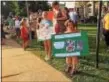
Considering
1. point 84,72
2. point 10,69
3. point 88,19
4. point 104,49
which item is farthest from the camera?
point 88,19

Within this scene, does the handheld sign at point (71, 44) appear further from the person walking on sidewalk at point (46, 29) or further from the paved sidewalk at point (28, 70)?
the person walking on sidewalk at point (46, 29)

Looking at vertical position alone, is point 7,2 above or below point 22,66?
above

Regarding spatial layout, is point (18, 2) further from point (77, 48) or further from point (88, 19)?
point (77, 48)

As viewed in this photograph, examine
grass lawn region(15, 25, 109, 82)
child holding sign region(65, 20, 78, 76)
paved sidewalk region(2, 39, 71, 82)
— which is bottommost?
paved sidewalk region(2, 39, 71, 82)

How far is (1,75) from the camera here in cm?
1001

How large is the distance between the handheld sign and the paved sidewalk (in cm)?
61

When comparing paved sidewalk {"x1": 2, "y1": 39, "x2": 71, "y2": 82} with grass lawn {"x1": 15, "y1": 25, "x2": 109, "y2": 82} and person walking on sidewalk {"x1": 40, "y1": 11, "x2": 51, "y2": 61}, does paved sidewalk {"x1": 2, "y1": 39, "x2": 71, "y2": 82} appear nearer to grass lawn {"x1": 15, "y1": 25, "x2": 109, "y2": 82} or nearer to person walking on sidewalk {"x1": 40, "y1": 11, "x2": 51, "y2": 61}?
grass lawn {"x1": 15, "y1": 25, "x2": 109, "y2": 82}

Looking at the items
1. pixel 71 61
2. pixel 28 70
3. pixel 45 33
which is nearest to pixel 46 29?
pixel 45 33

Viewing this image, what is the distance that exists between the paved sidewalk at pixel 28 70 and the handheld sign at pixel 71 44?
24.1 inches

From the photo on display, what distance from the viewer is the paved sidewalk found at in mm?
9188

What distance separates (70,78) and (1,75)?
216 centimetres

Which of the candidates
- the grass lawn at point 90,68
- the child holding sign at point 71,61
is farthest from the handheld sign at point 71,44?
the grass lawn at point 90,68

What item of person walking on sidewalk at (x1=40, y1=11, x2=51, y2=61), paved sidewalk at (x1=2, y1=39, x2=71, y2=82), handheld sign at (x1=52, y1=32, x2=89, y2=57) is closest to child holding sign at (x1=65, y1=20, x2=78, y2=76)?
handheld sign at (x1=52, y1=32, x2=89, y2=57)

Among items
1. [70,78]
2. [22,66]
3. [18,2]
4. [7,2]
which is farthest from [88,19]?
[70,78]
